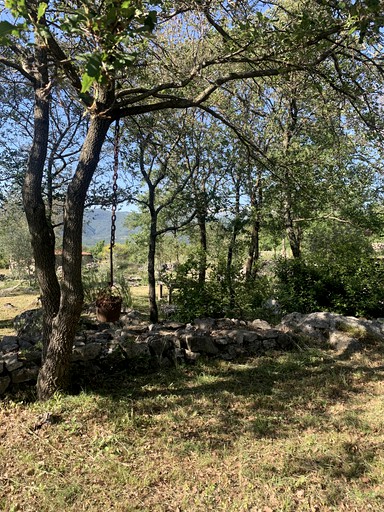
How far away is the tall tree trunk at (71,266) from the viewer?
11.4 feet

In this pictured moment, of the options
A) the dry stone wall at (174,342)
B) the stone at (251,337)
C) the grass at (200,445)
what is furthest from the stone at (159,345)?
the stone at (251,337)

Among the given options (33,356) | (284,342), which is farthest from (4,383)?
(284,342)

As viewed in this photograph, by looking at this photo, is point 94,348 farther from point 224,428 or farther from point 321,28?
point 321,28

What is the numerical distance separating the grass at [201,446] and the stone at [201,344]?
668mm

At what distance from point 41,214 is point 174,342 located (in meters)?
2.67

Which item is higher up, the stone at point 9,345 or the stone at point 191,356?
the stone at point 9,345

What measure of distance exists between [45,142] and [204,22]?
2697 millimetres

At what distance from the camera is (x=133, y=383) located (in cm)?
429

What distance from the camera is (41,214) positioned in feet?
12.3

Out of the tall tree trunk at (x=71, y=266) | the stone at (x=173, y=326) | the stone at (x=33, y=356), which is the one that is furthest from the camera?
the stone at (x=173, y=326)

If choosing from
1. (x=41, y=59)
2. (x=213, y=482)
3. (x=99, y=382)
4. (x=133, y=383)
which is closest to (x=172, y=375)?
(x=133, y=383)

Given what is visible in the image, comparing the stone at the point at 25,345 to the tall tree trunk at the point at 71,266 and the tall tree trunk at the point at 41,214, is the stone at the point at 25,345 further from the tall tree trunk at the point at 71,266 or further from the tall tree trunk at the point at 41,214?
the tall tree trunk at the point at 71,266

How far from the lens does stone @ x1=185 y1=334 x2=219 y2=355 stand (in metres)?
5.09

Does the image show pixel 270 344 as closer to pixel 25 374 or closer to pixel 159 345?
pixel 159 345
